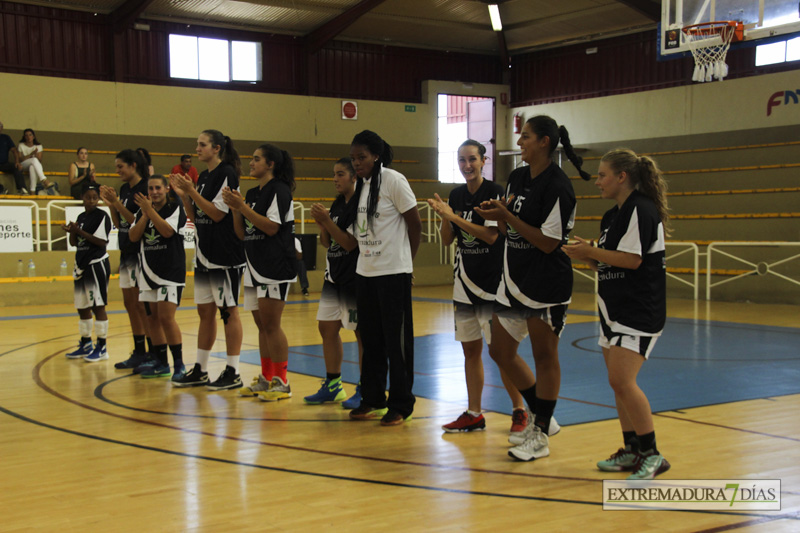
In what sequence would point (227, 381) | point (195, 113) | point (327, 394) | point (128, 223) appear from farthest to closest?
point (195, 113), point (128, 223), point (227, 381), point (327, 394)

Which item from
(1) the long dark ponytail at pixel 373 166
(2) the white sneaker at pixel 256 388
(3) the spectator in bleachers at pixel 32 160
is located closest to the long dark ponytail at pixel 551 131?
(1) the long dark ponytail at pixel 373 166

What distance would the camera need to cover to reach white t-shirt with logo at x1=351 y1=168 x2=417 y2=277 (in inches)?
199

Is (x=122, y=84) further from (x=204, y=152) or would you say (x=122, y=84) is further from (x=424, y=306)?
→ (x=204, y=152)

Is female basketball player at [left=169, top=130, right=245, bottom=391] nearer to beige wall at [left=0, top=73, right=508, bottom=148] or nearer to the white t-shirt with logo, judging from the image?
the white t-shirt with logo

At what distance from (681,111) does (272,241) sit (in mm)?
16382

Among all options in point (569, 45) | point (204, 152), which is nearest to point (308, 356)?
point (204, 152)

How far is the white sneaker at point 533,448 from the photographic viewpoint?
421cm

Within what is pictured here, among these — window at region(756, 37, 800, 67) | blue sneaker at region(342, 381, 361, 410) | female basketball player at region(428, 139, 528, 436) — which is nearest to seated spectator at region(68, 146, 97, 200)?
blue sneaker at region(342, 381, 361, 410)

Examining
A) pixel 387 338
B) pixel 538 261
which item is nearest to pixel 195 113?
pixel 387 338

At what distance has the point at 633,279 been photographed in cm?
385

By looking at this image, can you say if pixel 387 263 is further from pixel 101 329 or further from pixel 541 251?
pixel 101 329

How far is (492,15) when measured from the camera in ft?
65.9

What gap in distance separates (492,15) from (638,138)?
488 cm

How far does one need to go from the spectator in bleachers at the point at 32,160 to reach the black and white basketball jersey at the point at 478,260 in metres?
12.8
